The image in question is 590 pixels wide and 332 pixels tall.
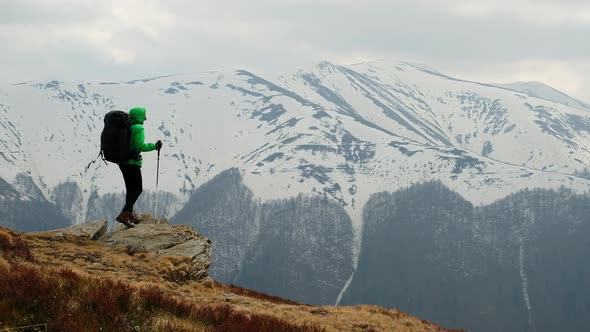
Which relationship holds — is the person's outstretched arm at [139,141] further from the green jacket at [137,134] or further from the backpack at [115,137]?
the backpack at [115,137]

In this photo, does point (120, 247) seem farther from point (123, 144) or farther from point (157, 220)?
point (123, 144)

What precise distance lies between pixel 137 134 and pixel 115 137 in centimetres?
68

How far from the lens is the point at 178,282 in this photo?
2789 cm

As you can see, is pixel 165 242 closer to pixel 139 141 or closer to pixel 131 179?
pixel 131 179

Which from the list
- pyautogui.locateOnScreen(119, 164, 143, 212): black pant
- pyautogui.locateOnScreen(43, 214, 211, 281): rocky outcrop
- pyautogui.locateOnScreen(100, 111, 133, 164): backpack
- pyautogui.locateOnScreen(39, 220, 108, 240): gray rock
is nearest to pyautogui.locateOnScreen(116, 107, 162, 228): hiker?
pyautogui.locateOnScreen(119, 164, 143, 212): black pant

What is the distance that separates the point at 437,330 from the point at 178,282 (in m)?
11.9

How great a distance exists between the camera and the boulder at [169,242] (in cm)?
3169

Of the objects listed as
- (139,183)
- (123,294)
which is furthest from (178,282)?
(123,294)

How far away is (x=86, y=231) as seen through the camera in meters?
35.2

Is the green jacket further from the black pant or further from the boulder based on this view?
the boulder

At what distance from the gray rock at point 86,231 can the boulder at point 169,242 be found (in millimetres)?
595

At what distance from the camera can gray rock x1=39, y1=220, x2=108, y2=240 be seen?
3366 cm

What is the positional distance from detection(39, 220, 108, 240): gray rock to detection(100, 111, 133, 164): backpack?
55.6ft

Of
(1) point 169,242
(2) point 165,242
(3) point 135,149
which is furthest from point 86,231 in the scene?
(3) point 135,149
